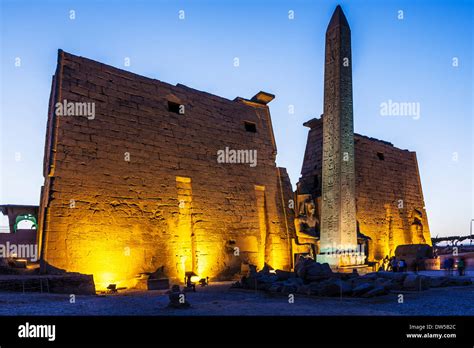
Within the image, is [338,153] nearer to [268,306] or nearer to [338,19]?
[338,19]

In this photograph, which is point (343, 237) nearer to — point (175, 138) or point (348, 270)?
point (348, 270)

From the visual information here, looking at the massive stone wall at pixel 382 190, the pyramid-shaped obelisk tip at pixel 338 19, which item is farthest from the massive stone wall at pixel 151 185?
the massive stone wall at pixel 382 190

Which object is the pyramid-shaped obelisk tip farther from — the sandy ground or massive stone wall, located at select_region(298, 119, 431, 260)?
the sandy ground

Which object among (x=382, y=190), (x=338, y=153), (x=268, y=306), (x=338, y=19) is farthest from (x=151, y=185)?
(x=382, y=190)
